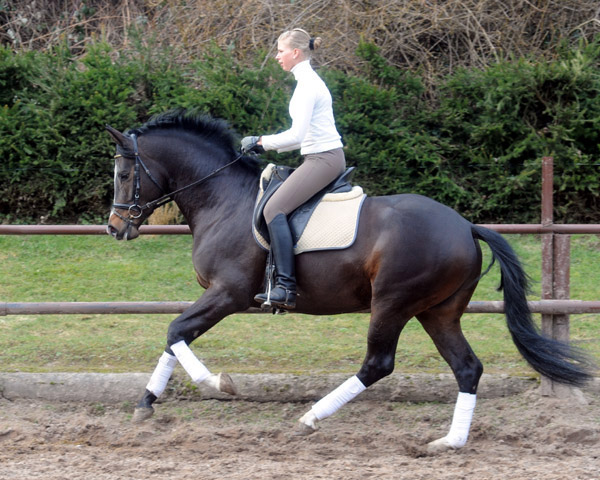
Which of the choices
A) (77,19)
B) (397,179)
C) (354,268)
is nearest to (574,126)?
(397,179)

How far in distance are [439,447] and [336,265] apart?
129 cm

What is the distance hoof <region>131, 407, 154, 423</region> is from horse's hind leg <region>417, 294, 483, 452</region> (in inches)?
74.6

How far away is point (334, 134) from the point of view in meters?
4.81

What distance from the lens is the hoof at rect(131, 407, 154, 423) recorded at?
15.8 feet

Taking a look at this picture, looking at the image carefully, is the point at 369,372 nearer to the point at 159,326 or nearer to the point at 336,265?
the point at 336,265

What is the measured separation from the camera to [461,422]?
4.62 metres

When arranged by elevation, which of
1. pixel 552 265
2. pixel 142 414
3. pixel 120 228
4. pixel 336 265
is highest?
pixel 120 228

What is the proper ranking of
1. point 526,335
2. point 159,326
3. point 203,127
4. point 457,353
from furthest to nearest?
point 159,326, point 203,127, point 526,335, point 457,353

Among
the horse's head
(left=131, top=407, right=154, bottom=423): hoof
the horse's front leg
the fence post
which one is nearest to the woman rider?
the horse's front leg

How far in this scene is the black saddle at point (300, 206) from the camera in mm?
4656

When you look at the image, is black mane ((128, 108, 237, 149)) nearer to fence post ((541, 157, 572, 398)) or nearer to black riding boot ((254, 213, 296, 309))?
black riding boot ((254, 213, 296, 309))

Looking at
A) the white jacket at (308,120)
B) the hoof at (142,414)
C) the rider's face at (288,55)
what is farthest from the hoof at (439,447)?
the rider's face at (288,55)

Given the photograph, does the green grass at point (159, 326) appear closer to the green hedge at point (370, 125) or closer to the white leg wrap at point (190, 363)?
the green hedge at point (370, 125)

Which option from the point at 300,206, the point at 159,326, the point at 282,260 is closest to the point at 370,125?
the point at 159,326
